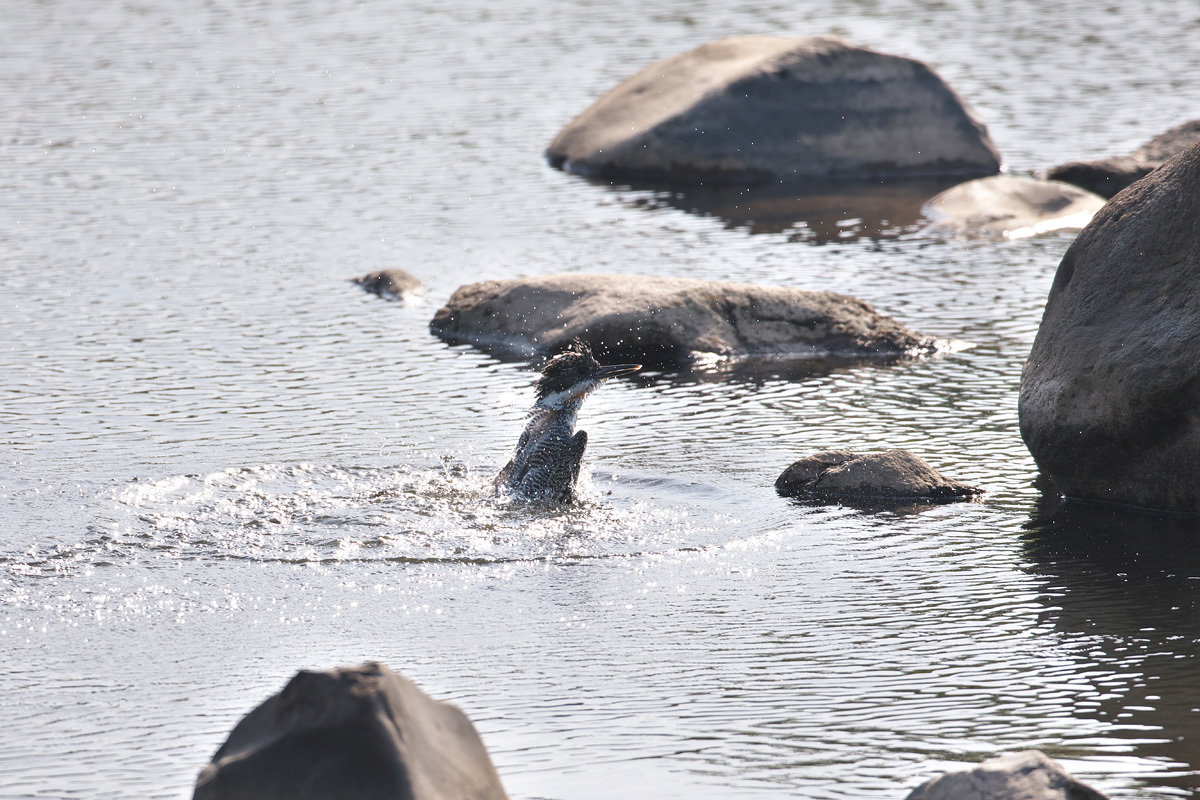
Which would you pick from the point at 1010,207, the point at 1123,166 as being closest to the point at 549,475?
the point at 1010,207

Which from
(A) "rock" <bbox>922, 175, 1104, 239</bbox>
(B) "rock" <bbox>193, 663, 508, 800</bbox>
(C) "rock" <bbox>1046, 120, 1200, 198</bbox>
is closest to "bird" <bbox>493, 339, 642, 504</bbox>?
(B) "rock" <bbox>193, 663, 508, 800</bbox>

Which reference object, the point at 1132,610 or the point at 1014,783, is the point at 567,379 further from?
the point at 1014,783

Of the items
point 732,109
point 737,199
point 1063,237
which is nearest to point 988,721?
point 1063,237

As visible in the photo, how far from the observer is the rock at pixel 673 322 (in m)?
11.8

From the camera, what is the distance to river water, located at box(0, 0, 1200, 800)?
19.3 ft

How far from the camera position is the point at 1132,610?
7.02 m

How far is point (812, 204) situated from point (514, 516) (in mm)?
9172

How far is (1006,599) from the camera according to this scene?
23.6 feet

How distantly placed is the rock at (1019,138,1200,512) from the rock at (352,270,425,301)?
6150 millimetres

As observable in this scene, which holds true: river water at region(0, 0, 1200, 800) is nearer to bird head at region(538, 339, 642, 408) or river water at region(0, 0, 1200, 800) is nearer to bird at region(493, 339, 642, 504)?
bird at region(493, 339, 642, 504)

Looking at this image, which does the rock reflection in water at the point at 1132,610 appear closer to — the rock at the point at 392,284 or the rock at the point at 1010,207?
the rock at the point at 392,284

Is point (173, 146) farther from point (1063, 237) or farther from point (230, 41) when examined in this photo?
point (1063, 237)

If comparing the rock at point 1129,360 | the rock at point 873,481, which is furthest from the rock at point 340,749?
the rock at point 1129,360

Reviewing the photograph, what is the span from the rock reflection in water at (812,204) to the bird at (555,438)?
6500 mm
